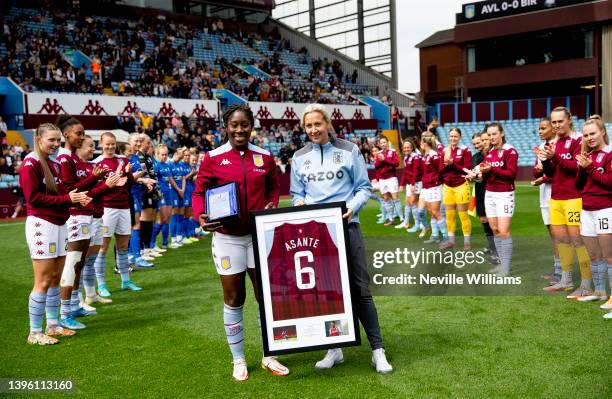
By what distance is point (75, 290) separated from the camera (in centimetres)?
655

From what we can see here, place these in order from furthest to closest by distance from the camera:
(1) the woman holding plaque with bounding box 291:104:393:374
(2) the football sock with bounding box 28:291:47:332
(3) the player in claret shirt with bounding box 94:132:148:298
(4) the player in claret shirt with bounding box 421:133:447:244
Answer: (4) the player in claret shirt with bounding box 421:133:447:244
(3) the player in claret shirt with bounding box 94:132:148:298
(2) the football sock with bounding box 28:291:47:332
(1) the woman holding plaque with bounding box 291:104:393:374

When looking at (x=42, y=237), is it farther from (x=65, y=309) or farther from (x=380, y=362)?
(x=380, y=362)

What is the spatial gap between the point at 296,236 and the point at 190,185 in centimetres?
930

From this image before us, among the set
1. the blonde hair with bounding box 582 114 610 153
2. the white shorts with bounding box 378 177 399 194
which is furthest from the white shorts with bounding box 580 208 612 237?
the white shorts with bounding box 378 177 399 194

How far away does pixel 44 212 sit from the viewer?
5.40 metres

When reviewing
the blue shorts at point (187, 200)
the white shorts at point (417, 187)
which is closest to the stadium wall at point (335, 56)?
the white shorts at point (417, 187)

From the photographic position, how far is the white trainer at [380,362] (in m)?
4.51

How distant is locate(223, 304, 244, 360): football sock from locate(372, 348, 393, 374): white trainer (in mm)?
1091

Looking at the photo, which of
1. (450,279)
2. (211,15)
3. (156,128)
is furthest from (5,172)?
(211,15)

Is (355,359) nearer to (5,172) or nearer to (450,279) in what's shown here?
(450,279)

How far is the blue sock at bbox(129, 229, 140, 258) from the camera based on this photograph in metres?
9.77

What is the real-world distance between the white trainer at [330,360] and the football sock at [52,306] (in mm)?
2927

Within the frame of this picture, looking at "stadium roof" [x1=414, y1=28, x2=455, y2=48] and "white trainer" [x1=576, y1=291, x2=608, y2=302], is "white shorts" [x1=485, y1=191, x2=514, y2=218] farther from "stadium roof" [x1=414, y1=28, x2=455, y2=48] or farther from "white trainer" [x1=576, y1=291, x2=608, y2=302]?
"stadium roof" [x1=414, y1=28, x2=455, y2=48]

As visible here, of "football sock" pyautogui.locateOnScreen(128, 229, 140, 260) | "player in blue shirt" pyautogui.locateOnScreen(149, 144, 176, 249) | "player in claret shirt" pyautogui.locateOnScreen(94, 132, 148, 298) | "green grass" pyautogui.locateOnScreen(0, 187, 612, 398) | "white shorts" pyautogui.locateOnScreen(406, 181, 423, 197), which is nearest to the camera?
"green grass" pyautogui.locateOnScreen(0, 187, 612, 398)
